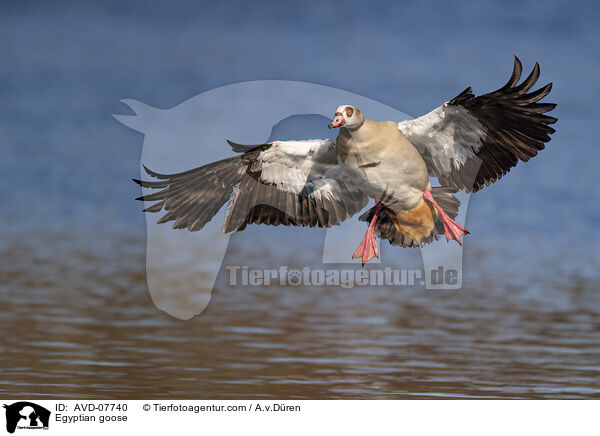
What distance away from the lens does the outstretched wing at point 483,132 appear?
4223mm

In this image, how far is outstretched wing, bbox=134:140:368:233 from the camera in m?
4.69

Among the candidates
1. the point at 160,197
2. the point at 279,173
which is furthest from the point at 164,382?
the point at 279,173

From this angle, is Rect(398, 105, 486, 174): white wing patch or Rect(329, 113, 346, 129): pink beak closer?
Rect(329, 113, 346, 129): pink beak

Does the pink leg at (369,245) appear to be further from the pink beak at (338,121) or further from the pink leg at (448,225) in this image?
the pink beak at (338,121)

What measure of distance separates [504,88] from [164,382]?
277cm

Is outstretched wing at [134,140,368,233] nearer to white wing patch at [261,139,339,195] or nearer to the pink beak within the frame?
white wing patch at [261,139,339,195]

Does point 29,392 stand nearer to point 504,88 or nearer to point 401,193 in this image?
point 401,193

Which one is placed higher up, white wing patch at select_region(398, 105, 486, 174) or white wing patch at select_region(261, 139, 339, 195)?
white wing patch at select_region(398, 105, 486, 174)

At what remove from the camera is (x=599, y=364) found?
517 cm
